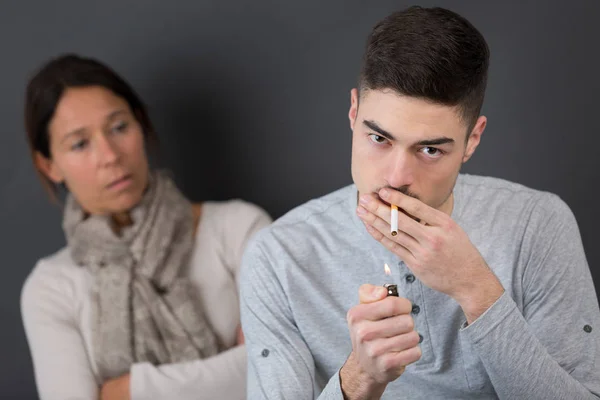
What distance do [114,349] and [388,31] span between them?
1146 millimetres

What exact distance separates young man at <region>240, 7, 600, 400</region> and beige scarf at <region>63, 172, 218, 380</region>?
55cm

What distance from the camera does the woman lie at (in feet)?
6.62

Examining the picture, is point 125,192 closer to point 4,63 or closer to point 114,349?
point 114,349

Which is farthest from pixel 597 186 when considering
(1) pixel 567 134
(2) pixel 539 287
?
(2) pixel 539 287

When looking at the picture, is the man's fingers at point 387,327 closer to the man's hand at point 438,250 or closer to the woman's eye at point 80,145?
the man's hand at point 438,250

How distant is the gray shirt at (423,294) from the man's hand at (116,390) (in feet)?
1.97

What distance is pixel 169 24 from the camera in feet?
7.54

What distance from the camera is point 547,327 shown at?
144 centimetres

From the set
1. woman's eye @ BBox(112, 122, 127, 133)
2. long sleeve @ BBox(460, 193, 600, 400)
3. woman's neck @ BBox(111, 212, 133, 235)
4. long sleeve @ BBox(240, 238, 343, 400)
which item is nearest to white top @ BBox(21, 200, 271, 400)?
woman's neck @ BBox(111, 212, 133, 235)

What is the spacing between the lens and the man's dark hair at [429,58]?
4.38ft

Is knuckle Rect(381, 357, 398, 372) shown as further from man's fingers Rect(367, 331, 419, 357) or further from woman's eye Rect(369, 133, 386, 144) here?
woman's eye Rect(369, 133, 386, 144)

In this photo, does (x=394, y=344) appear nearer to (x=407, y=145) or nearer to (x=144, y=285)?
(x=407, y=145)

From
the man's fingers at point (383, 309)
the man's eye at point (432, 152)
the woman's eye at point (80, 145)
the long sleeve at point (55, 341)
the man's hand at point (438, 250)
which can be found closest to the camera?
the man's fingers at point (383, 309)

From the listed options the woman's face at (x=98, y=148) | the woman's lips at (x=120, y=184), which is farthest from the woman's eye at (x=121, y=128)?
the woman's lips at (x=120, y=184)
